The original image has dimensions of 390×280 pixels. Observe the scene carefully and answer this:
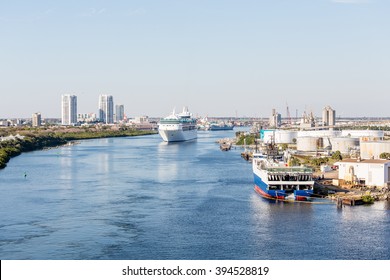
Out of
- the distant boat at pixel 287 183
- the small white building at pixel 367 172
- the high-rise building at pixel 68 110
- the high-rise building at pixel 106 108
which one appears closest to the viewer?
the distant boat at pixel 287 183

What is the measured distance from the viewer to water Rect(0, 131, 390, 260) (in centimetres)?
527

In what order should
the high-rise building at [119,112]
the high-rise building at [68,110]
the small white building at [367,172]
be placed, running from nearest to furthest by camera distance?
the small white building at [367,172] → the high-rise building at [68,110] → the high-rise building at [119,112]

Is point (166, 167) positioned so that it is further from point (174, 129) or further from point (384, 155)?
point (174, 129)

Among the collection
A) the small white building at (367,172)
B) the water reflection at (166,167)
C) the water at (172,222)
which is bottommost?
the water at (172,222)

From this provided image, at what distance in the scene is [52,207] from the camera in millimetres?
7410

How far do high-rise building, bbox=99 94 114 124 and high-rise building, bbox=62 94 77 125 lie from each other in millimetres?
4571

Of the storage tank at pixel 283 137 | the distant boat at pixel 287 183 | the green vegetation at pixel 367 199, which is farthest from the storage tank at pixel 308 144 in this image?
the green vegetation at pixel 367 199

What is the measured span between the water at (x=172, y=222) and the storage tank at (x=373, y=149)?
3379mm

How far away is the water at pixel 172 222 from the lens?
207 inches

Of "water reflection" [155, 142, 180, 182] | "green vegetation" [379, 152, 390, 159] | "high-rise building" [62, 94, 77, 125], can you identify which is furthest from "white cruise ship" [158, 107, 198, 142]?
"high-rise building" [62, 94, 77, 125]

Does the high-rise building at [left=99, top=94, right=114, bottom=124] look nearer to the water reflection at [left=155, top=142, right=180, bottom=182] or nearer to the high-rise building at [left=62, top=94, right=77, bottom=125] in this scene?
the high-rise building at [left=62, top=94, right=77, bottom=125]

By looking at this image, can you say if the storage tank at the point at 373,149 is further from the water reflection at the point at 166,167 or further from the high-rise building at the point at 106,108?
the high-rise building at the point at 106,108

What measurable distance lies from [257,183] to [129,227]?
3099 mm

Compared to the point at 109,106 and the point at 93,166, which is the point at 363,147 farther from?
the point at 109,106
